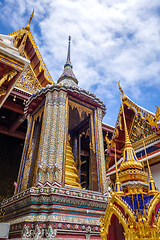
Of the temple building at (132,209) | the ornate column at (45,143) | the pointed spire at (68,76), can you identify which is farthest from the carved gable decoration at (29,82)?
the temple building at (132,209)

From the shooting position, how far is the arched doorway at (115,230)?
1.47m

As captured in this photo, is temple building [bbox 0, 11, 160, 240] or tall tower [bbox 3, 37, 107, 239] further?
tall tower [bbox 3, 37, 107, 239]

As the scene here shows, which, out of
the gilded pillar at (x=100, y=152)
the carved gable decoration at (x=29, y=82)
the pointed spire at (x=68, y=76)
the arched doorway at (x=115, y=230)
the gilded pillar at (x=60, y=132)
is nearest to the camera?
the arched doorway at (x=115, y=230)

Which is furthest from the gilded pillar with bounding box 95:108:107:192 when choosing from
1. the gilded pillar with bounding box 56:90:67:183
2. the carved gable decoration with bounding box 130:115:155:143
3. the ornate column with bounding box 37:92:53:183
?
the ornate column with bounding box 37:92:53:183

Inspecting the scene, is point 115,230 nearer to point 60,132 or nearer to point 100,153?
point 60,132

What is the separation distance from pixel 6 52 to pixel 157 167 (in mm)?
2955

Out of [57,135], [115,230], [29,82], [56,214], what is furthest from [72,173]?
[29,82]

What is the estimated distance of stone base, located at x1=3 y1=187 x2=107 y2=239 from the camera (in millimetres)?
2725

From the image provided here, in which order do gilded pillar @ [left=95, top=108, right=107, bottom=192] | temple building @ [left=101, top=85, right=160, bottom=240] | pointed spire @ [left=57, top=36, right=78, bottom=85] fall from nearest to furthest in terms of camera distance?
temple building @ [left=101, top=85, right=160, bottom=240]
gilded pillar @ [left=95, top=108, right=107, bottom=192]
pointed spire @ [left=57, top=36, right=78, bottom=85]

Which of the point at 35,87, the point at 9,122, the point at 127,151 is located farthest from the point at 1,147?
the point at 127,151

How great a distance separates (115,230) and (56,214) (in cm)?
160

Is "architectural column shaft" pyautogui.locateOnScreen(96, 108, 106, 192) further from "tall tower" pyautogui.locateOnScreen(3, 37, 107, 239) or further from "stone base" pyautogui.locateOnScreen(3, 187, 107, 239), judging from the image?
"stone base" pyautogui.locateOnScreen(3, 187, 107, 239)

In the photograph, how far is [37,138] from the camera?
472 centimetres

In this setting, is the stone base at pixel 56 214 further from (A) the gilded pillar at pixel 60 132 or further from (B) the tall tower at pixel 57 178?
(A) the gilded pillar at pixel 60 132
